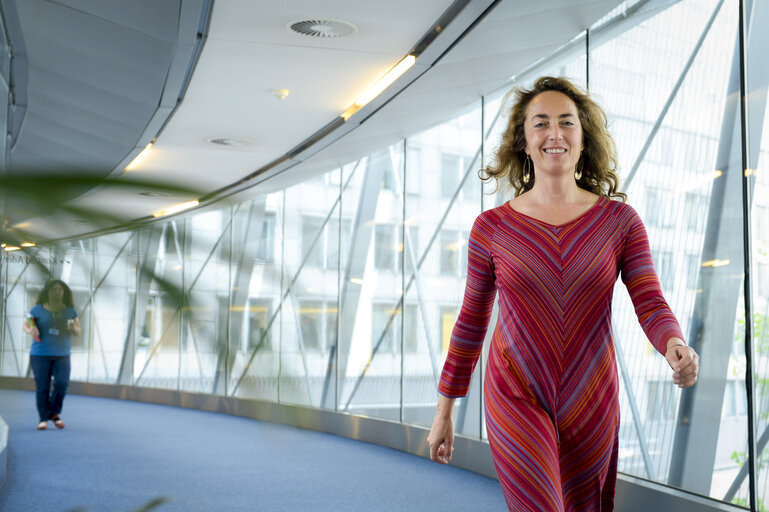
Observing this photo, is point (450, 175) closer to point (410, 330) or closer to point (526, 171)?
point (410, 330)

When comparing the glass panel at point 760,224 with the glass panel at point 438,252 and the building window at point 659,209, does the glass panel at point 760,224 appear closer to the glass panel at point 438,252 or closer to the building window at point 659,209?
the building window at point 659,209

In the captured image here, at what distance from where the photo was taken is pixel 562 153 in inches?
88.2

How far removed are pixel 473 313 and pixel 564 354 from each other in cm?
29

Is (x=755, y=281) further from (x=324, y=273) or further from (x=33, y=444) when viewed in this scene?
(x=33, y=444)

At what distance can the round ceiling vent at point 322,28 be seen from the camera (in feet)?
15.9

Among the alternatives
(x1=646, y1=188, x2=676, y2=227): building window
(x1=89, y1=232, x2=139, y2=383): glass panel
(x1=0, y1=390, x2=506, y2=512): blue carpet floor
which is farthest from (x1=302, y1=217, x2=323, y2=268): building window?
(x1=646, y1=188, x2=676, y2=227): building window

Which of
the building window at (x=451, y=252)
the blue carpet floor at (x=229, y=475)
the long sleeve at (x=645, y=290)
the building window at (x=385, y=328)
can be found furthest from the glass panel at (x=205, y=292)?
Result: the building window at (x=385, y=328)

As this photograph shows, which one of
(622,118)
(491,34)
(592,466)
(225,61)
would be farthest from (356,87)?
(592,466)

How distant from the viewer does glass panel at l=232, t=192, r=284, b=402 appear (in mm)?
425

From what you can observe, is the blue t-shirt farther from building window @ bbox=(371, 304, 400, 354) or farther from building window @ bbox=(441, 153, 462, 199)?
building window @ bbox=(371, 304, 400, 354)

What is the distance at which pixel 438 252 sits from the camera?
7.69 metres

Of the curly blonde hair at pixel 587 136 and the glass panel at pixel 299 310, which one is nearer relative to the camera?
the glass panel at pixel 299 310

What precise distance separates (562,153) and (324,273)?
1.67 m

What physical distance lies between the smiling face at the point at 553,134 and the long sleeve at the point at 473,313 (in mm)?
229
